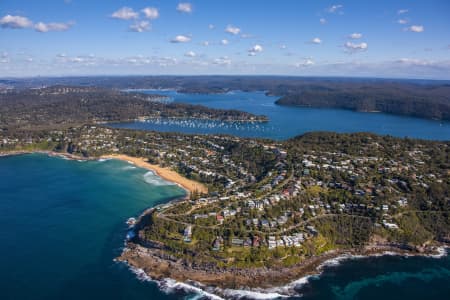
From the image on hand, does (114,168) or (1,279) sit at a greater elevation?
(114,168)

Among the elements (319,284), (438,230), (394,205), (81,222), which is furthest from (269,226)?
(81,222)

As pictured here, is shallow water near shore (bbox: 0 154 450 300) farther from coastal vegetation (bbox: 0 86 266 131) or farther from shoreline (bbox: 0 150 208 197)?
coastal vegetation (bbox: 0 86 266 131)

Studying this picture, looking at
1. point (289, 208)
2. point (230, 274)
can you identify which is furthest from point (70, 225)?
point (289, 208)

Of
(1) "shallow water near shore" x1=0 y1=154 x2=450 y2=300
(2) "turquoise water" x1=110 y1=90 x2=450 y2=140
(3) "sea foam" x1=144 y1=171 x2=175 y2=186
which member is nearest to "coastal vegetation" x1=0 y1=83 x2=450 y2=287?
(1) "shallow water near shore" x1=0 y1=154 x2=450 y2=300

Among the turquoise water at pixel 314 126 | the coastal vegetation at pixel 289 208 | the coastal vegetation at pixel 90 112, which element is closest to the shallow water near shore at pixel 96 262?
the coastal vegetation at pixel 289 208

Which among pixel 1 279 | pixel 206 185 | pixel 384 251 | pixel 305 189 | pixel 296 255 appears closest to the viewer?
pixel 1 279

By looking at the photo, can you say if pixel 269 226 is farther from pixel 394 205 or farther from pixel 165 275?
pixel 394 205
